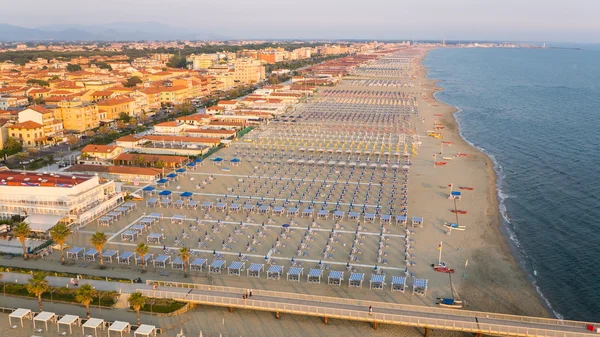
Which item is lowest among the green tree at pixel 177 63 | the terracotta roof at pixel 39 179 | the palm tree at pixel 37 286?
the palm tree at pixel 37 286

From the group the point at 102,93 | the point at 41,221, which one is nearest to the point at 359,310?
the point at 41,221

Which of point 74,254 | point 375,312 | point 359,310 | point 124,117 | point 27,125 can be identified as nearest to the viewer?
point 375,312

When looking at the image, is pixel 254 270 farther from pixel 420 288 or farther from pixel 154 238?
pixel 420 288

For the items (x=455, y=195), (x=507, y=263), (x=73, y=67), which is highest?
(x=73, y=67)

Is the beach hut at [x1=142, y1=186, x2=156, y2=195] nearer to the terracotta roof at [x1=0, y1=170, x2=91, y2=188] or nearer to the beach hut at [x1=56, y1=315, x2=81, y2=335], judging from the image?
the terracotta roof at [x1=0, y1=170, x2=91, y2=188]

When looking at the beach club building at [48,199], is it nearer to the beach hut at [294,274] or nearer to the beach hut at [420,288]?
the beach hut at [294,274]

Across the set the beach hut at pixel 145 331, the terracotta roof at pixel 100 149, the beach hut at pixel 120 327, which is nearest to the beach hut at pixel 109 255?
the beach hut at pixel 120 327

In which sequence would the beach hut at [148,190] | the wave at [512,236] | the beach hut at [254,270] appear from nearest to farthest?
the wave at [512,236] < the beach hut at [254,270] < the beach hut at [148,190]
